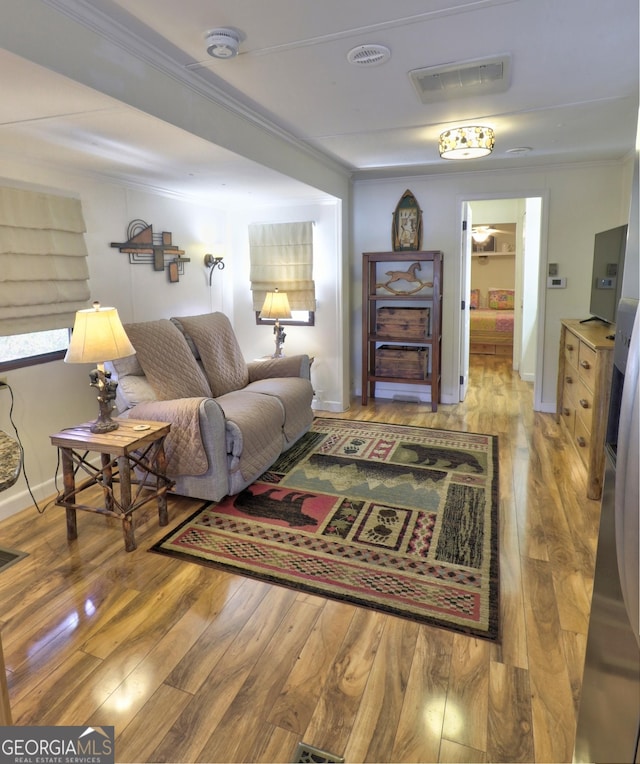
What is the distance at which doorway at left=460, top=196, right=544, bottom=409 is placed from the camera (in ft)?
17.3

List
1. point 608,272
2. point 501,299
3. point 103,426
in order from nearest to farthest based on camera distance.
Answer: point 103,426
point 608,272
point 501,299

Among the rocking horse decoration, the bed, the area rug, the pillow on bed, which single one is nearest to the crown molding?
the rocking horse decoration

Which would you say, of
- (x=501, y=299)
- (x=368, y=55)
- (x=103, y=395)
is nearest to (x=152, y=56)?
(x=368, y=55)

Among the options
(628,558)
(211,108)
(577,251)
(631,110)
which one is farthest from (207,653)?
(577,251)

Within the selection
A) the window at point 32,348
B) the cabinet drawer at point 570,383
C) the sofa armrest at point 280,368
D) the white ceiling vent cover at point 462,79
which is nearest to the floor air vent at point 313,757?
the window at point 32,348

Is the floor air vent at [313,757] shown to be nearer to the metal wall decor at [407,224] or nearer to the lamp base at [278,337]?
the lamp base at [278,337]

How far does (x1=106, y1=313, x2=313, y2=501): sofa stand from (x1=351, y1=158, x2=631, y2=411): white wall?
1.76 m

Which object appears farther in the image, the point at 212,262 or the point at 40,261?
the point at 212,262

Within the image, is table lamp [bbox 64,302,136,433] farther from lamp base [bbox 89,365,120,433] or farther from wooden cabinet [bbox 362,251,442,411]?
wooden cabinet [bbox 362,251,442,411]

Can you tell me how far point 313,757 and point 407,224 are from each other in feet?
14.9

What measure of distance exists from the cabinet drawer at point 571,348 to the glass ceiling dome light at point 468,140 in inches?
61.8

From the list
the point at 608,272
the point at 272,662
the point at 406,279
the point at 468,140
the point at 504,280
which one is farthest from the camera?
the point at 504,280

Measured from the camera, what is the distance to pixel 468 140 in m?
3.13

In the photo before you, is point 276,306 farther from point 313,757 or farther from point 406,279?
point 313,757
